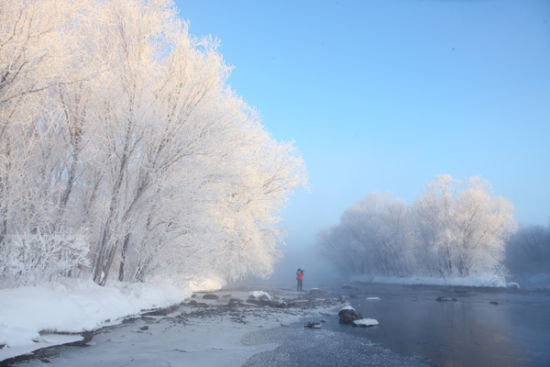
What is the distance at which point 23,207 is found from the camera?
39.0 ft

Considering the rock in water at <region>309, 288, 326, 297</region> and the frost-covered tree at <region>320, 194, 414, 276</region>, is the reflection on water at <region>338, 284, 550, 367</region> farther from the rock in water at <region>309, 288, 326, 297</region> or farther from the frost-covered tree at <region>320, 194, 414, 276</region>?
the frost-covered tree at <region>320, 194, 414, 276</region>

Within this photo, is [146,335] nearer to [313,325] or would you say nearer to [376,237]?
[313,325]

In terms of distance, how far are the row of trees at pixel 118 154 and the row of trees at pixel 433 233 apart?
1382 inches

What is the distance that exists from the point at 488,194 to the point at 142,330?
46.4m

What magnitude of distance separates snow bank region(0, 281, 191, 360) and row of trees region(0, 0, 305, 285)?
2.82ft

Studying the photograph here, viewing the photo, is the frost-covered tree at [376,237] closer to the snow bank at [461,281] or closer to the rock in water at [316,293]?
the snow bank at [461,281]

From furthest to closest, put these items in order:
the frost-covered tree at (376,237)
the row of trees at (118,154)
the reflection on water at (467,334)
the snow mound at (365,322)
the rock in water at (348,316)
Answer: the frost-covered tree at (376,237), the rock in water at (348,316), the snow mound at (365,322), the row of trees at (118,154), the reflection on water at (467,334)

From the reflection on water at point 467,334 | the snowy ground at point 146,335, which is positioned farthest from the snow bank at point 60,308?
the reflection on water at point 467,334

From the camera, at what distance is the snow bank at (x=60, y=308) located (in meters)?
8.09

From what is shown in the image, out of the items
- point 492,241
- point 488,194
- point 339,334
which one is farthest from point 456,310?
point 488,194

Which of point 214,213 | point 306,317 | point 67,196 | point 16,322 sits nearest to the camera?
point 16,322

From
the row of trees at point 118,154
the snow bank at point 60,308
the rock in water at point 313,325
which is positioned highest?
the row of trees at point 118,154

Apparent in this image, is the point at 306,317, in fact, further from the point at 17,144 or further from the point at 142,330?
the point at 17,144

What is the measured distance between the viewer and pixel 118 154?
1437cm
